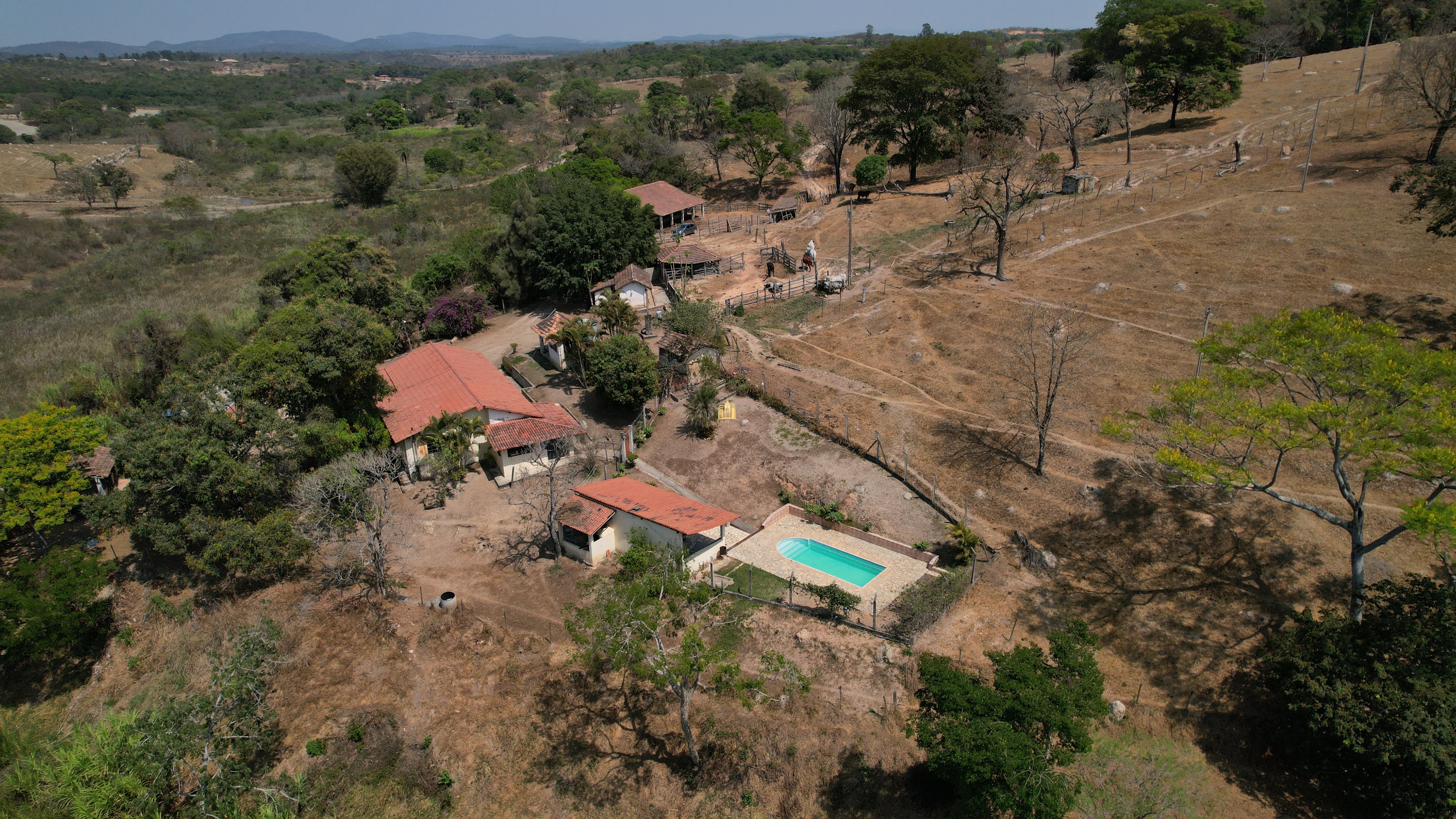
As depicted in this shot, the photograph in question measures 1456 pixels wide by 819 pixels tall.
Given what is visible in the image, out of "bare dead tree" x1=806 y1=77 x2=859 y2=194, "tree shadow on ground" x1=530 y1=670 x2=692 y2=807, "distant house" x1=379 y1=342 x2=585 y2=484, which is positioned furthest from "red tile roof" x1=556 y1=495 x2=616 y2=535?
"bare dead tree" x1=806 y1=77 x2=859 y2=194

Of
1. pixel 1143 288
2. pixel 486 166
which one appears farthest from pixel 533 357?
pixel 486 166

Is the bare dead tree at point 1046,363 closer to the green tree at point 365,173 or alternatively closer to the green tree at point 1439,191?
the green tree at point 1439,191

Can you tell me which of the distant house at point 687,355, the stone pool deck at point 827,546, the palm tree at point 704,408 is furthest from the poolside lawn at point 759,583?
the distant house at point 687,355

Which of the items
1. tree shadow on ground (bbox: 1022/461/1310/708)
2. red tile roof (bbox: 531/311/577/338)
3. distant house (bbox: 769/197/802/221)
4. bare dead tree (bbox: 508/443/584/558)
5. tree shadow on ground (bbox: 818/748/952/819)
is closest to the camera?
tree shadow on ground (bbox: 818/748/952/819)

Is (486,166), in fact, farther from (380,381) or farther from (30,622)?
(30,622)

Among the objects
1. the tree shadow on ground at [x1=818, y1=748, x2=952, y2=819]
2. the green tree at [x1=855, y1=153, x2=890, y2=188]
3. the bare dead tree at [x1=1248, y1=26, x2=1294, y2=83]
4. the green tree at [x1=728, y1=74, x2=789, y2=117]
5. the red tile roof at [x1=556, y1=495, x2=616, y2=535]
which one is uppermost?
the bare dead tree at [x1=1248, y1=26, x2=1294, y2=83]

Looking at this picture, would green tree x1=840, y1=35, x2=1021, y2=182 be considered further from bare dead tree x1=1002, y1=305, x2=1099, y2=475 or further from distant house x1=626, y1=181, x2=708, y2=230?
bare dead tree x1=1002, y1=305, x2=1099, y2=475

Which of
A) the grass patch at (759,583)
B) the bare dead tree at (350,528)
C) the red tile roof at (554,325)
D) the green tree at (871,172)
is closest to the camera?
the grass patch at (759,583)
